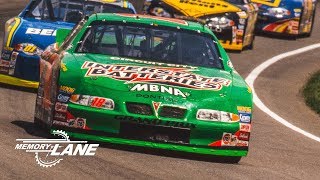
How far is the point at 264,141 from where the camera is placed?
11398 millimetres

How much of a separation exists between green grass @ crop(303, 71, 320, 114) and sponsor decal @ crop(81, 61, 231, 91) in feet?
20.0

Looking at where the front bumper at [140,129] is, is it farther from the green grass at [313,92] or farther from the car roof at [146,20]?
the green grass at [313,92]

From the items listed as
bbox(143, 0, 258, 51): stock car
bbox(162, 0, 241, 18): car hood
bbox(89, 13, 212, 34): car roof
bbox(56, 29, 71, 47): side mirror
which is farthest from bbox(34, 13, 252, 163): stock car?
bbox(143, 0, 258, 51): stock car

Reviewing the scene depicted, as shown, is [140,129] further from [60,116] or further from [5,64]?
[5,64]

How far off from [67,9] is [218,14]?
6.02 m

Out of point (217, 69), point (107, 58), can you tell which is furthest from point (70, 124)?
point (217, 69)

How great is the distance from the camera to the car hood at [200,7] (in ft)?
67.0

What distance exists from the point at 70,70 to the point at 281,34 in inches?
671

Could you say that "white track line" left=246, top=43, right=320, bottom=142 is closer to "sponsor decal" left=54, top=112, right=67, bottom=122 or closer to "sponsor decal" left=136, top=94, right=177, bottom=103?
"sponsor decal" left=136, top=94, right=177, bottom=103

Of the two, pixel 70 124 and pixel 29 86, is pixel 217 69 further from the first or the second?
pixel 29 86

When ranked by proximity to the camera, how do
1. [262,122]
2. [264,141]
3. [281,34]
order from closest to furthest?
1. [264,141]
2. [262,122]
3. [281,34]

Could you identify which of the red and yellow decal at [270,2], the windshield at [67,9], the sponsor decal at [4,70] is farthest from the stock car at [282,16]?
the sponsor decal at [4,70]

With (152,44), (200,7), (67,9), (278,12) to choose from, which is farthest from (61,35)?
(278,12)

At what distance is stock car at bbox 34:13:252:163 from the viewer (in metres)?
9.12
